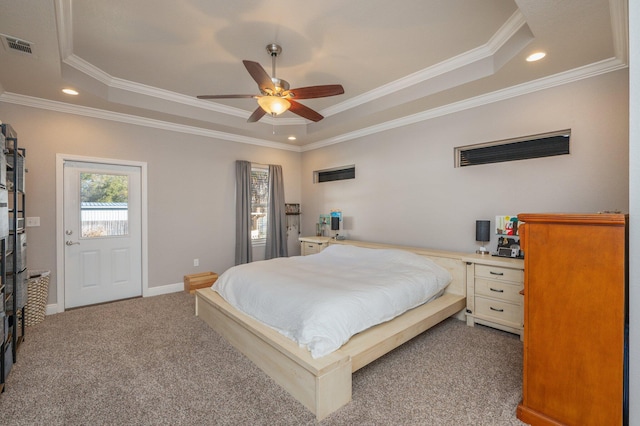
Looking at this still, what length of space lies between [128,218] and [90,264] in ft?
2.45

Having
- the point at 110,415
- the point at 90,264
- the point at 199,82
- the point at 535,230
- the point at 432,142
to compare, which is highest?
the point at 199,82

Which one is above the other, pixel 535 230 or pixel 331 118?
pixel 331 118

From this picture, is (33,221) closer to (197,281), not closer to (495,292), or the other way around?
(197,281)

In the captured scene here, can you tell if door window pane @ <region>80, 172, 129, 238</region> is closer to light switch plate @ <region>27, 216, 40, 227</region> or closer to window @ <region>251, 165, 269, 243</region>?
light switch plate @ <region>27, 216, 40, 227</region>

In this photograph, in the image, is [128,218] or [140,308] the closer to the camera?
[140,308]

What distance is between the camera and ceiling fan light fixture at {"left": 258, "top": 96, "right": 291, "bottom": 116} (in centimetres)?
269

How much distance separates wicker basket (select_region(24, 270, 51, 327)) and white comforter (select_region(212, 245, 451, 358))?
6.71 ft

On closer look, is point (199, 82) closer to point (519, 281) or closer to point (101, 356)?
point (101, 356)

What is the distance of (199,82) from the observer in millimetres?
3633

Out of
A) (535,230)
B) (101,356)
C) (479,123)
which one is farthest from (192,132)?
(535,230)

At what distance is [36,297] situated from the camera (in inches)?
130

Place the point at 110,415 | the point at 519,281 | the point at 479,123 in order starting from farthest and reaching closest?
the point at 479,123 → the point at 519,281 → the point at 110,415

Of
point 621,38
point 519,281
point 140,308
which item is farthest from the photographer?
point 140,308

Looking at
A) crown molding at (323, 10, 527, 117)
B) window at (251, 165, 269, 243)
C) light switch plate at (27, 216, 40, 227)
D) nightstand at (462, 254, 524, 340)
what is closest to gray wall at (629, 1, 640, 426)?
crown molding at (323, 10, 527, 117)
